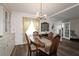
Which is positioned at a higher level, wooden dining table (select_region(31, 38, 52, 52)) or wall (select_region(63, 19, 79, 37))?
wall (select_region(63, 19, 79, 37))

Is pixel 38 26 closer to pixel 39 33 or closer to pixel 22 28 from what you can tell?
pixel 39 33

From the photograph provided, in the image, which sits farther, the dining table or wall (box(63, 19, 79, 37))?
the dining table

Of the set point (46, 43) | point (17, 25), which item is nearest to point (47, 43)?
point (46, 43)

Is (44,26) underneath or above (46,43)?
above

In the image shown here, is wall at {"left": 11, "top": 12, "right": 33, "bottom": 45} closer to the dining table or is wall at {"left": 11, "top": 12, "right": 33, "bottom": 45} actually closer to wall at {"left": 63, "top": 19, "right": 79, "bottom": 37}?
the dining table

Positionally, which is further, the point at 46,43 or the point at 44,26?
the point at 46,43

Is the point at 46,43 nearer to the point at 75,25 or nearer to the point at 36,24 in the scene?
the point at 36,24

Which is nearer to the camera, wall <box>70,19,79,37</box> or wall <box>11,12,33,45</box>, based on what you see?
wall <box>70,19,79,37</box>

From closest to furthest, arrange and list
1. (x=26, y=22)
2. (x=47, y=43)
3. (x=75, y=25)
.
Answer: (x=75, y=25), (x=26, y=22), (x=47, y=43)

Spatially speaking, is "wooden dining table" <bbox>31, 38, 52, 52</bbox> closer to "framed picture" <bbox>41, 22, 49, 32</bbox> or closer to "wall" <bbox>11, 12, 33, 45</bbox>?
"framed picture" <bbox>41, 22, 49, 32</bbox>

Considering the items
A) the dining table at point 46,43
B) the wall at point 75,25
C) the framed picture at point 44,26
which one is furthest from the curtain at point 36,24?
the wall at point 75,25

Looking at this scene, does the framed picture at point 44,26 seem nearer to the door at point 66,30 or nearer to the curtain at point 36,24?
the curtain at point 36,24

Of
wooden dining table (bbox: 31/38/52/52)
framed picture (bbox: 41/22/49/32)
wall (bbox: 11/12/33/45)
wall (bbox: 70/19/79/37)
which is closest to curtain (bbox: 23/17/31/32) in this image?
wall (bbox: 11/12/33/45)

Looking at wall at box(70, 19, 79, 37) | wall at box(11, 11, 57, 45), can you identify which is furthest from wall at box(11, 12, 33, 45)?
wall at box(70, 19, 79, 37)
